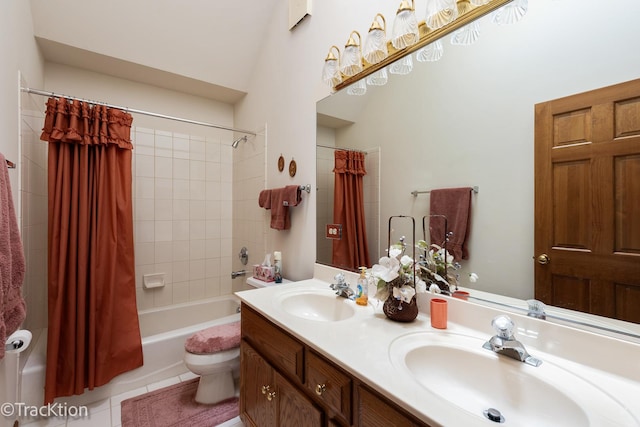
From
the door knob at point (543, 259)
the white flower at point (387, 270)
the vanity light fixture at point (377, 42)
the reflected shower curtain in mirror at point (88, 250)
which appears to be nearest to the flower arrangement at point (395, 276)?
the white flower at point (387, 270)

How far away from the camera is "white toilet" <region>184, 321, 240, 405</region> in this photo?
1664 millimetres

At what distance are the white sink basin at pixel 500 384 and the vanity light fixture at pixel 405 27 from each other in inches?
47.0

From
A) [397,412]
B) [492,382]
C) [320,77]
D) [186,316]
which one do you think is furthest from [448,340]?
[186,316]

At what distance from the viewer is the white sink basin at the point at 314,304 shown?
4.31 feet

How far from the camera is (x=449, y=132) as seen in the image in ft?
3.59

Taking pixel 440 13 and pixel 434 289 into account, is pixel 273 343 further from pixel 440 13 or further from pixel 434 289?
pixel 440 13

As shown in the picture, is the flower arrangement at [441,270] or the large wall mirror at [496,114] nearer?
the large wall mirror at [496,114]

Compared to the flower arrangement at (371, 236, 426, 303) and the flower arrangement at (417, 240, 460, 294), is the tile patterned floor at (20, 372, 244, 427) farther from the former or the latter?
the flower arrangement at (417, 240, 460, 294)

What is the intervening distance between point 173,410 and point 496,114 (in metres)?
2.32

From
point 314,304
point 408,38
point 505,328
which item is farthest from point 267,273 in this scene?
point 408,38

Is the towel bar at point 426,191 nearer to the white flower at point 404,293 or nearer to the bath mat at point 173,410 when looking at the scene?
the white flower at point 404,293

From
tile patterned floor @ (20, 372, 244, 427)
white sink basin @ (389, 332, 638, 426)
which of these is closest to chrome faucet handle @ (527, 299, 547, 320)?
white sink basin @ (389, 332, 638, 426)

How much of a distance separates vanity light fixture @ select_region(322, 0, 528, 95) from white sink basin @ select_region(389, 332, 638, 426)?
1.09 metres

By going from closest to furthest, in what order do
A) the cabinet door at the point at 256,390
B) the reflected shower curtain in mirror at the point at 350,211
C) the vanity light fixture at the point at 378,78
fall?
the cabinet door at the point at 256,390 → the vanity light fixture at the point at 378,78 → the reflected shower curtain in mirror at the point at 350,211
